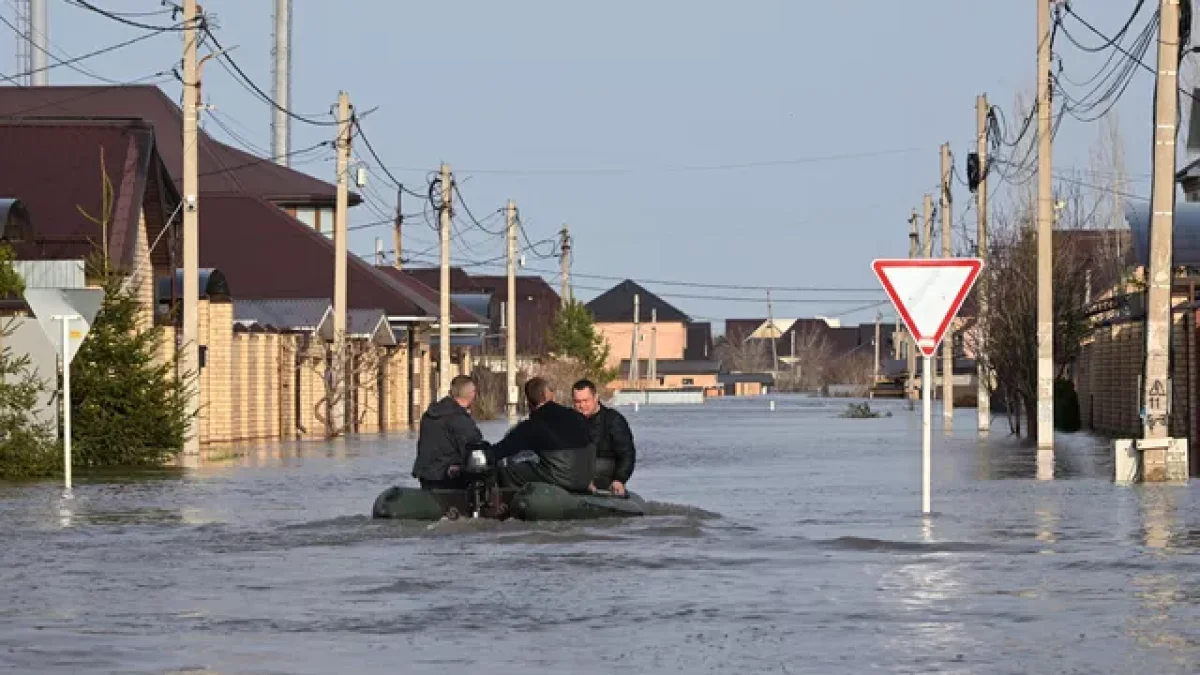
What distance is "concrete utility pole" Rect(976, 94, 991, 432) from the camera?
211ft

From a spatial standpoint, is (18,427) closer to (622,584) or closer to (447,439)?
(447,439)

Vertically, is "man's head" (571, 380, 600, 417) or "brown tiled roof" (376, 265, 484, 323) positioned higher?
"brown tiled roof" (376, 265, 484, 323)

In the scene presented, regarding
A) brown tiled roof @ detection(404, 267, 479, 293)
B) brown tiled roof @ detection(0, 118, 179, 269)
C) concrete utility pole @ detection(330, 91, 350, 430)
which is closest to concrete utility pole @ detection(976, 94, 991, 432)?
concrete utility pole @ detection(330, 91, 350, 430)

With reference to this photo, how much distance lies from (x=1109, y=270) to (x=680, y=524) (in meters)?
63.3

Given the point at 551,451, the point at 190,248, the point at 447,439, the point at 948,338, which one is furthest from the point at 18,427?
the point at 948,338

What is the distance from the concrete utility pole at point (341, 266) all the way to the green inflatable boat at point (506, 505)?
128ft

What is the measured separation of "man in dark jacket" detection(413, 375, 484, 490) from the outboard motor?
0.39 feet

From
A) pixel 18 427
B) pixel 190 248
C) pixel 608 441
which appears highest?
pixel 190 248

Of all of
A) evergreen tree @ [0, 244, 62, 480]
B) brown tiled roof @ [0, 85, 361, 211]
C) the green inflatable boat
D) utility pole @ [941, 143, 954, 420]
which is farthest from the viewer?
brown tiled roof @ [0, 85, 361, 211]

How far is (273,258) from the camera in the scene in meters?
79.4

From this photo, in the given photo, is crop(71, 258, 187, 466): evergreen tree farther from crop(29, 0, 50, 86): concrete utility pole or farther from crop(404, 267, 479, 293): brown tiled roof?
crop(404, 267, 479, 293): brown tiled roof

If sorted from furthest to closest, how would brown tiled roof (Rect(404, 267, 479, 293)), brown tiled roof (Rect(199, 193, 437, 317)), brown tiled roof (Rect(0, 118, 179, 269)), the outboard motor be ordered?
brown tiled roof (Rect(404, 267, 479, 293)), brown tiled roof (Rect(199, 193, 437, 317)), brown tiled roof (Rect(0, 118, 179, 269)), the outboard motor

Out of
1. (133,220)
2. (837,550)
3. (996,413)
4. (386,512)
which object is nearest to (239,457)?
(133,220)

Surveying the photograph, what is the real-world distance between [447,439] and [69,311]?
366 inches
